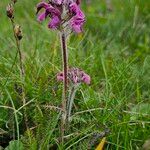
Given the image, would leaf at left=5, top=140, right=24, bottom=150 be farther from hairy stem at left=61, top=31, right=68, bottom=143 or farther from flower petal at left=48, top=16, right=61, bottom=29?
flower petal at left=48, top=16, right=61, bottom=29

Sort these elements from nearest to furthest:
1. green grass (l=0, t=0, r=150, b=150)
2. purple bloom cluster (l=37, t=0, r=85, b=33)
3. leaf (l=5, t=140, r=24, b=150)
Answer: purple bloom cluster (l=37, t=0, r=85, b=33)
leaf (l=5, t=140, r=24, b=150)
green grass (l=0, t=0, r=150, b=150)

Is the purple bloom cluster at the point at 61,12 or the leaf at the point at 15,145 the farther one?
the leaf at the point at 15,145

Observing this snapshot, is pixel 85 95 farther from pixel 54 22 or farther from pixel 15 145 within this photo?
pixel 54 22

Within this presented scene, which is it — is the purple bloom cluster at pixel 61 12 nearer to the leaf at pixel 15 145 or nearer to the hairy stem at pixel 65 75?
the hairy stem at pixel 65 75

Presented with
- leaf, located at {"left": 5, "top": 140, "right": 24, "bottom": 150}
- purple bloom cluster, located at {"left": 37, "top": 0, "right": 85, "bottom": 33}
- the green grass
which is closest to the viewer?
purple bloom cluster, located at {"left": 37, "top": 0, "right": 85, "bottom": 33}

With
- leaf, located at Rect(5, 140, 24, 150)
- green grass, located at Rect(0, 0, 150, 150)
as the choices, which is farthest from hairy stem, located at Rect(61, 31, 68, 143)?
leaf, located at Rect(5, 140, 24, 150)

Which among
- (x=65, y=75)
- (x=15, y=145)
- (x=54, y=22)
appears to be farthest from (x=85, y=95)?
(x=54, y=22)

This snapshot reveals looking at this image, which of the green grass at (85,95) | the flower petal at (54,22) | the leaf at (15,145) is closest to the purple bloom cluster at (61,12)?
the flower petal at (54,22)

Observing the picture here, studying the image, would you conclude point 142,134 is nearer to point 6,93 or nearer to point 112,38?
point 6,93
